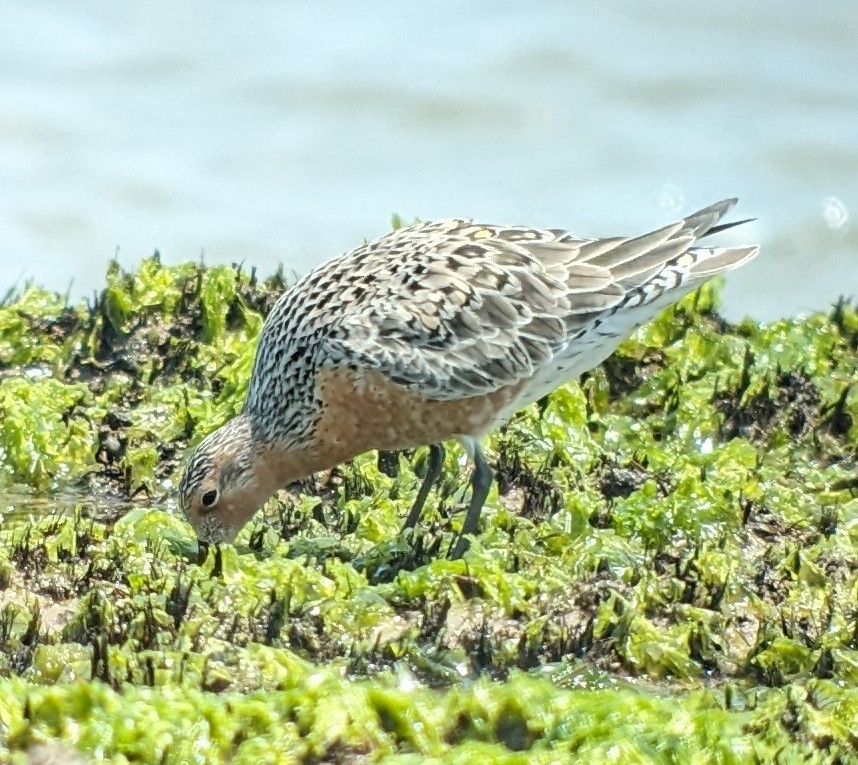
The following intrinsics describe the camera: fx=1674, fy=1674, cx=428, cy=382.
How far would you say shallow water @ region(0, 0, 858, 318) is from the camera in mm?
15758

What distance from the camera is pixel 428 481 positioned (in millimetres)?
8102

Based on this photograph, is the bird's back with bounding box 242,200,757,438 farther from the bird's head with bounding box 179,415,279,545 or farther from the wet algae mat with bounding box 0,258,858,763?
the wet algae mat with bounding box 0,258,858,763

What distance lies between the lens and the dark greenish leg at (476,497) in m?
7.52

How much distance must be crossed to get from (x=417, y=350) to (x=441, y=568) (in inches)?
46.3

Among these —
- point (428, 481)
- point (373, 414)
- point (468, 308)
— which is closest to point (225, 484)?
point (373, 414)

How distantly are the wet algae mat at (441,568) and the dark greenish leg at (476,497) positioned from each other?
0.35 feet

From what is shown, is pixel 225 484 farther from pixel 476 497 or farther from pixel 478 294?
pixel 478 294

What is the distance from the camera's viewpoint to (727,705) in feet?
20.0

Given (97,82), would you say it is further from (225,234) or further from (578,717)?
(578,717)

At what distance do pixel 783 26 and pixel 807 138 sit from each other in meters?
2.40

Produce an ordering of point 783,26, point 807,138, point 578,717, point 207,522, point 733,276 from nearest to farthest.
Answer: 1. point 578,717
2. point 207,522
3. point 733,276
4. point 807,138
5. point 783,26

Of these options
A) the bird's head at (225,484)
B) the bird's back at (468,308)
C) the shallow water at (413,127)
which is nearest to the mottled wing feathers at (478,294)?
the bird's back at (468,308)

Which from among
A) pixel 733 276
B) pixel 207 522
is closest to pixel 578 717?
pixel 207 522

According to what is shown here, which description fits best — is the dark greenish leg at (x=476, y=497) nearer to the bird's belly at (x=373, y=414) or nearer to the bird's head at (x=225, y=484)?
the bird's belly at (x=373, y=414)
